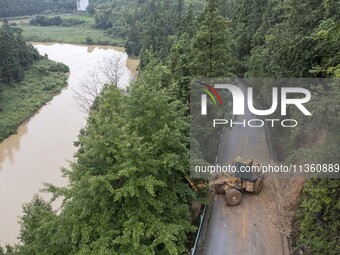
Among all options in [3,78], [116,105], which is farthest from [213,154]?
[3,78]

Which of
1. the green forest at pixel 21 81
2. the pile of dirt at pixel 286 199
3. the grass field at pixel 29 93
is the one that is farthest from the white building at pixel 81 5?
the pile of dirt at pixel 286 199

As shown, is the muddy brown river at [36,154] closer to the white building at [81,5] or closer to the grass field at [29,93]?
the grass field at [29,93]

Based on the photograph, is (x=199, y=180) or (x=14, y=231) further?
(x=14, y=231)

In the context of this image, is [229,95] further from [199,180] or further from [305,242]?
[305,242]

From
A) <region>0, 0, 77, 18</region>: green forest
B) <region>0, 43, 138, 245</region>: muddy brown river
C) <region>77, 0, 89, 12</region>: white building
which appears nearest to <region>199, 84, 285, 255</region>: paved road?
<region>0, 43, 138, 245</region>: muddy brown river

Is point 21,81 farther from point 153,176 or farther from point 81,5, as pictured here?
point 81,5

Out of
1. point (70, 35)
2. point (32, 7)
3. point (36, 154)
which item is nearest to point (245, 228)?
point (36, 154)
